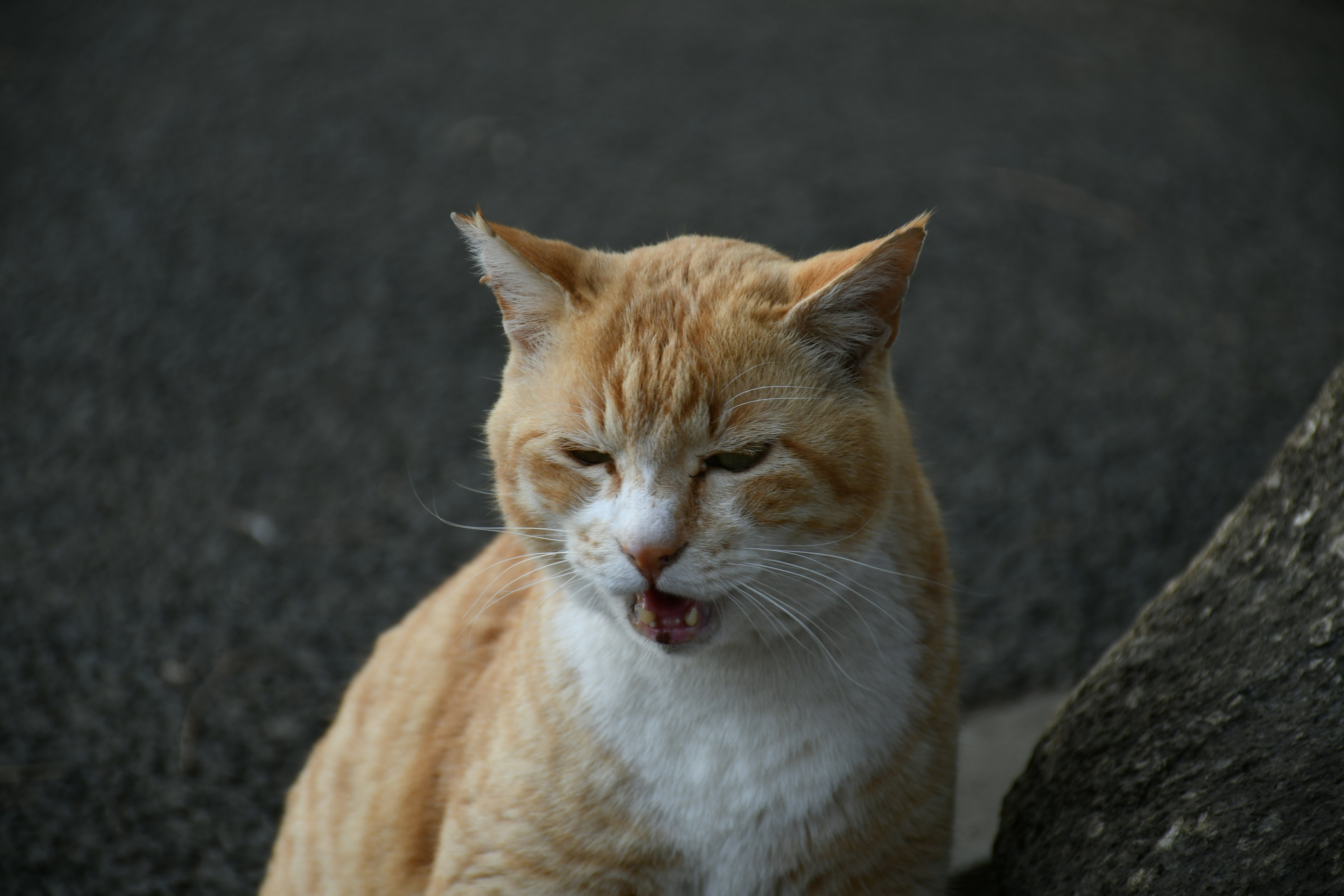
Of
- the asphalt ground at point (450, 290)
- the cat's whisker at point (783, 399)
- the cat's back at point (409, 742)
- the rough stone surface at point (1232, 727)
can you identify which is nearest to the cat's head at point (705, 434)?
the cat's whisker at point (783, 399)

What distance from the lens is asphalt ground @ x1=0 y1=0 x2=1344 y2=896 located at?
10.3 ft

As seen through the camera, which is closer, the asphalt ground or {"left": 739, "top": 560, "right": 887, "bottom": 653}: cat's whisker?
{"left": 739, "top": 560, "right": 887, "bottom": 653}: cat's whisker

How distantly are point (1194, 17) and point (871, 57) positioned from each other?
249 centimetres

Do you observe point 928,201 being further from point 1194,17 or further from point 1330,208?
point 1194,17

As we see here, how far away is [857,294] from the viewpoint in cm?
154

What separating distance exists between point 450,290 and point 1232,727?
4.06 meters

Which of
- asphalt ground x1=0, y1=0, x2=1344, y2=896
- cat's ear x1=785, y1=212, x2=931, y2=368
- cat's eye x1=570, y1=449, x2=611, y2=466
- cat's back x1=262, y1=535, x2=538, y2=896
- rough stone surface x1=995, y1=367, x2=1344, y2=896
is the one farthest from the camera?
asphalt ground x1=0, y1=0, x2=1344, y2=896

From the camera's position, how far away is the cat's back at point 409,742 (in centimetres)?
194

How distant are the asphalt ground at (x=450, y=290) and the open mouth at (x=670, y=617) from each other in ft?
5.61

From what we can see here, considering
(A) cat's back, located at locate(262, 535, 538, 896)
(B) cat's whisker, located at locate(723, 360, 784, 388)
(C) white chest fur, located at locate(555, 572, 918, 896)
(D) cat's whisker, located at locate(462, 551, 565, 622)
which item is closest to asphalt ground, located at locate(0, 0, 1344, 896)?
(A) cat's back, located at locate(262, 535, 538, 896)

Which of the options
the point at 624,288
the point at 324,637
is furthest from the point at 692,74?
the point at 624,288

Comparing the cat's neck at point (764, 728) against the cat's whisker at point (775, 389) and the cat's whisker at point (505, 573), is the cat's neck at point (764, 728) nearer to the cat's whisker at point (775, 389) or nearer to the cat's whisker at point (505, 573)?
the cat's whisker at point (505, 573)

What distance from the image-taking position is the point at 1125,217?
515cm

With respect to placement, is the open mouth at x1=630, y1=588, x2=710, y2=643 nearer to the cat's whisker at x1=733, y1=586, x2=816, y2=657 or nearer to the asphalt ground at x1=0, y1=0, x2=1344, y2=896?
the cat's whisker at x1=733, y1=586, x2=816, y2=657
